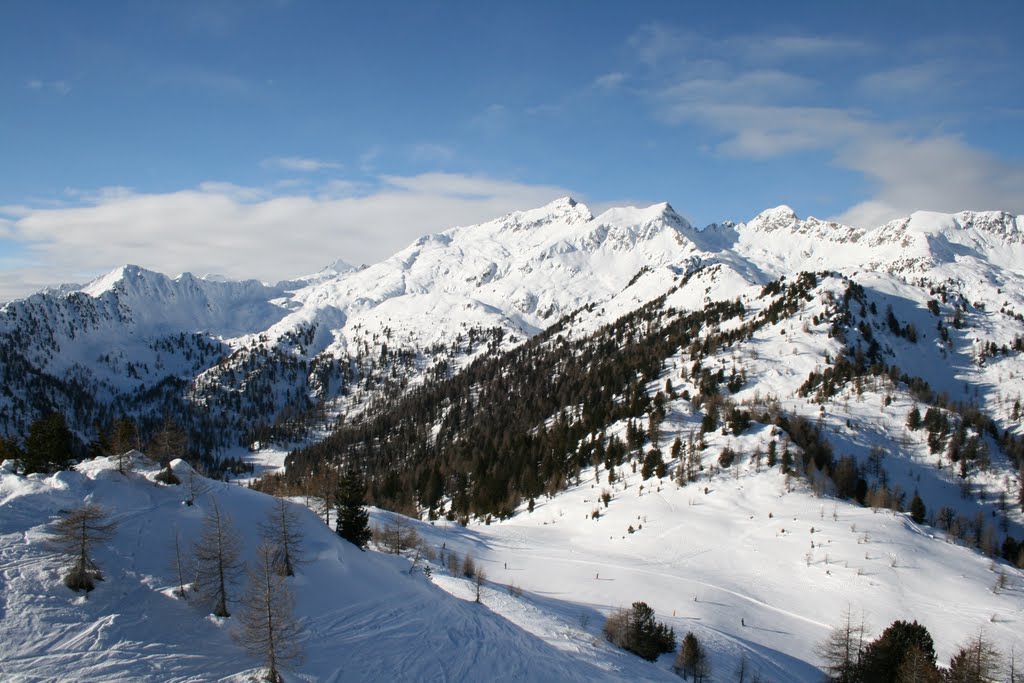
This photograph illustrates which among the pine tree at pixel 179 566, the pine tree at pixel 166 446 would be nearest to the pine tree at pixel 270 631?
the pine tree at pixel 179 566

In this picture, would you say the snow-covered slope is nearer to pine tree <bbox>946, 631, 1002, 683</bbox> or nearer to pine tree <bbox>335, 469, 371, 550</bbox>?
pine tree <bbox>335, 469, 371, 550</bbox>

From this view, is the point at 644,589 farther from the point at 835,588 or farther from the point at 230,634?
the point at 230,634

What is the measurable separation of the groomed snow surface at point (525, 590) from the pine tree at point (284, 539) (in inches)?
45.8

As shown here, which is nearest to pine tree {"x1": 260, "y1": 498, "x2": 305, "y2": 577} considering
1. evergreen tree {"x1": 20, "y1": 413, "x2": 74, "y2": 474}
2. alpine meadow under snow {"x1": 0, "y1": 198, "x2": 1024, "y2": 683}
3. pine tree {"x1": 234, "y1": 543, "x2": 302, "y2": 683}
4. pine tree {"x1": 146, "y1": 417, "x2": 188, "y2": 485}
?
alpine meadow under snow {"x1": 0, "y1": 198, "x2": 1024, "y2": 683}

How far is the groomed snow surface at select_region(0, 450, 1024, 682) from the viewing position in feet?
100

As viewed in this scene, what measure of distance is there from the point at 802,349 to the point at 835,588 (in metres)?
109

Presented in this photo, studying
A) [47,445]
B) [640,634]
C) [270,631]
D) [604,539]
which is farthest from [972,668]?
[47,445]

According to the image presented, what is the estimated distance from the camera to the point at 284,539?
133 feet

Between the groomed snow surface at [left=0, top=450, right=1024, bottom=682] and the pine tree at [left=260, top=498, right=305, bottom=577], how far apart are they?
1162mm

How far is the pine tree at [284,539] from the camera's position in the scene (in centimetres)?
4000

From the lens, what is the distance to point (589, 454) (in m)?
130

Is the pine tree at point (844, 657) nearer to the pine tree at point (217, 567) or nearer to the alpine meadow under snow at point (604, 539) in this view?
the alpine meadow under snow at point (604, 539)

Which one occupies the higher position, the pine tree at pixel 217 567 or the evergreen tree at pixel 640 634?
the pine tree at pixel 217 567

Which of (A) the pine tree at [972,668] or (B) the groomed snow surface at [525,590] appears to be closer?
(B) the groomed snow surface at [525,590]
